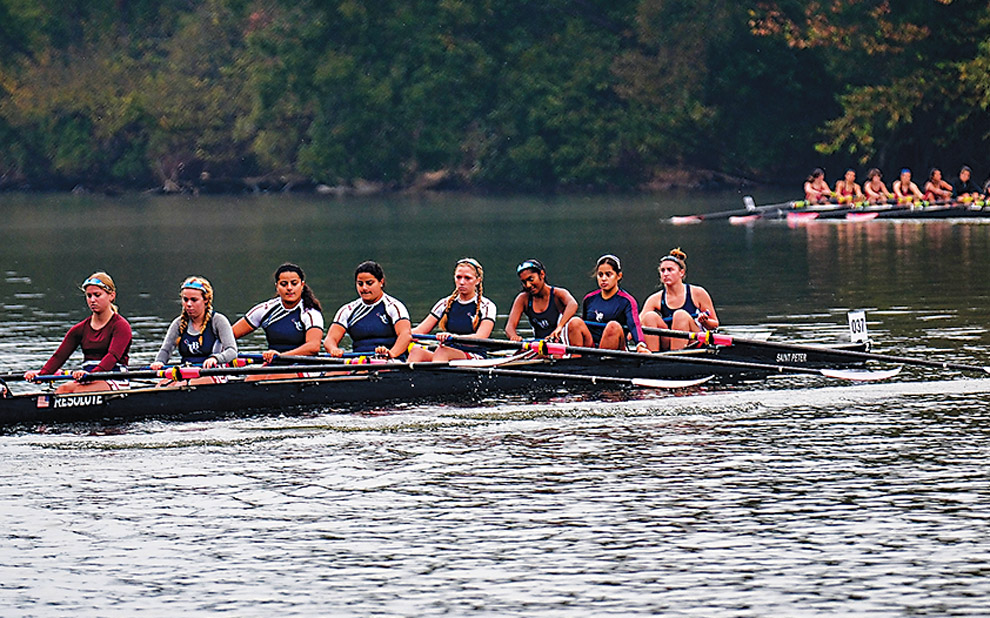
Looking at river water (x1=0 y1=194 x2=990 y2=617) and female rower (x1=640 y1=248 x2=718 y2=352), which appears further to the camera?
female rower (x1=640 y1=248 x2=718 y2=352)

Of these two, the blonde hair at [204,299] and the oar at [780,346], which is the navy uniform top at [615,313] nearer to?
the oar at [780,346]

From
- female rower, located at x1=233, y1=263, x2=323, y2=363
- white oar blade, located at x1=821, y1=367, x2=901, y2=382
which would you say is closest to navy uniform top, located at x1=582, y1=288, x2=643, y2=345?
white oar blade, located at x1=821, y1=367, x2=901, y2=382

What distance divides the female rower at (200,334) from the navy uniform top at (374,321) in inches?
48.3

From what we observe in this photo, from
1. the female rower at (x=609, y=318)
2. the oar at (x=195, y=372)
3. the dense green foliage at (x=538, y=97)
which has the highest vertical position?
the dense green foliage at (x=538, y=97)

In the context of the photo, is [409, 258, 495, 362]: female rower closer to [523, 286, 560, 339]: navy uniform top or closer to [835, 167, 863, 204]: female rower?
[523, 286, 560, 339]: navy uniform top

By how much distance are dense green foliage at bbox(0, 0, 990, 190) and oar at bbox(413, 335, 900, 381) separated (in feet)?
137

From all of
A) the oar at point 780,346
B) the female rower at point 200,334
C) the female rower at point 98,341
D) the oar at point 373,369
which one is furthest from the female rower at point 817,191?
the female rower at point 98,341

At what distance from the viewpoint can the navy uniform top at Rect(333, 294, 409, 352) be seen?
1728 cm

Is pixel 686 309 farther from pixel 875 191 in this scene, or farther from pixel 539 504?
pixel 875 191

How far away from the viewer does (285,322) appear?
17.0 metres

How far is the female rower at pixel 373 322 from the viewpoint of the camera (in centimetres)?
1709

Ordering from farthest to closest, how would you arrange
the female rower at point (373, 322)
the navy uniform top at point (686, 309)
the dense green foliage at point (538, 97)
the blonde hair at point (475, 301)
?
1. the dense green foliage at point (538, 97)
2. the navy uniform top at point (686, 309)
3. the blonde hair at point (475, 301)
4. the female rower at point (373, 322)

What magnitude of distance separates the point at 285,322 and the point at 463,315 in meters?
2.00

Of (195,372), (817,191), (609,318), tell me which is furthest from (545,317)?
(817,191)
